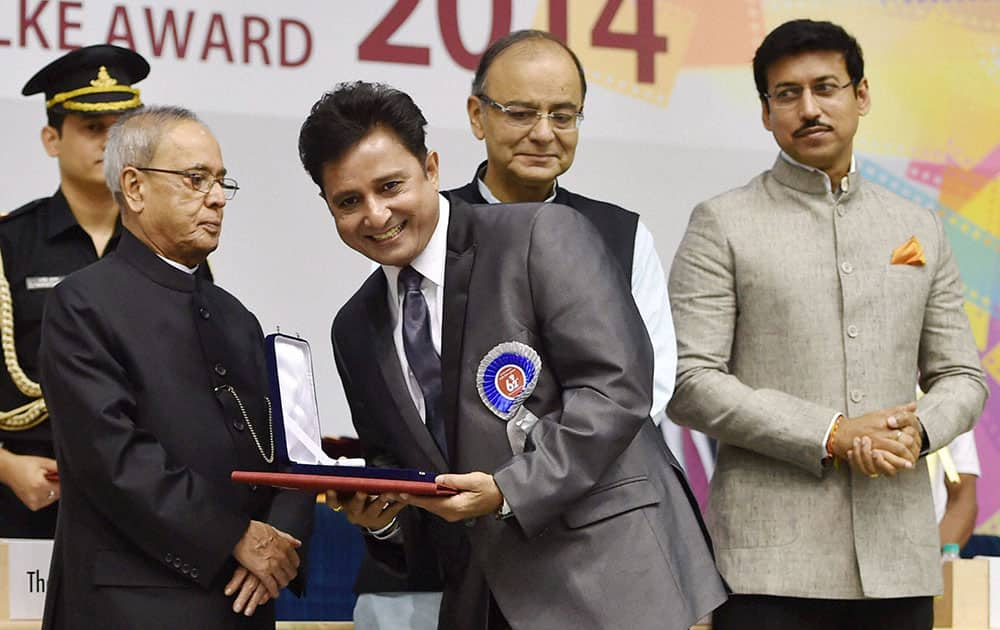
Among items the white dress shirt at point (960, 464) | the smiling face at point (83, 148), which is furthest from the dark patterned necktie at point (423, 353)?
the white dress shirt at point (960, 464)

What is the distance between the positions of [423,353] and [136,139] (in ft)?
2.60

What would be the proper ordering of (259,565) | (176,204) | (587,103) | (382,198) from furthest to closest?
1. (587,103)
2. (176,204)
3. (259,565)
4. (382,198)

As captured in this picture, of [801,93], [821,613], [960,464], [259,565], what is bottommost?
[821,613]

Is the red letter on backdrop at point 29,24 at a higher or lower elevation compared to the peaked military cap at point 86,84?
higher

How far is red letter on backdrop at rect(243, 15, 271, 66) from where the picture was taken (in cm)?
418

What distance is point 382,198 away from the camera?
2357 mm

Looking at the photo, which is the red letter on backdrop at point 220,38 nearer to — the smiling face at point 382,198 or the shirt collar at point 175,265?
the shirt collar at point 175,265

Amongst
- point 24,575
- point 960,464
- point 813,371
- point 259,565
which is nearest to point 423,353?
point 259,565

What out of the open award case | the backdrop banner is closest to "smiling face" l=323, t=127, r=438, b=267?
the open award case

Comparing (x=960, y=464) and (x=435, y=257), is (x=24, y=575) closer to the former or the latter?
(x=435, y=257)

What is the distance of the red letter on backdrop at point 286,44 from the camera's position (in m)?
4.21

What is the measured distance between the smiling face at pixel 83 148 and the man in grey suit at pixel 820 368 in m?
1.36

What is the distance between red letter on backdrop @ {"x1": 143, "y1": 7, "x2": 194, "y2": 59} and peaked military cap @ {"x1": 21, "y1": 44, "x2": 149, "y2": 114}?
59 cm

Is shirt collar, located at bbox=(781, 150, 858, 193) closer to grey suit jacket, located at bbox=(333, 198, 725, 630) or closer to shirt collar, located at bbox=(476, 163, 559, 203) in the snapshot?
shirt collar, located at bbox=(476, 163, 559, 203)
